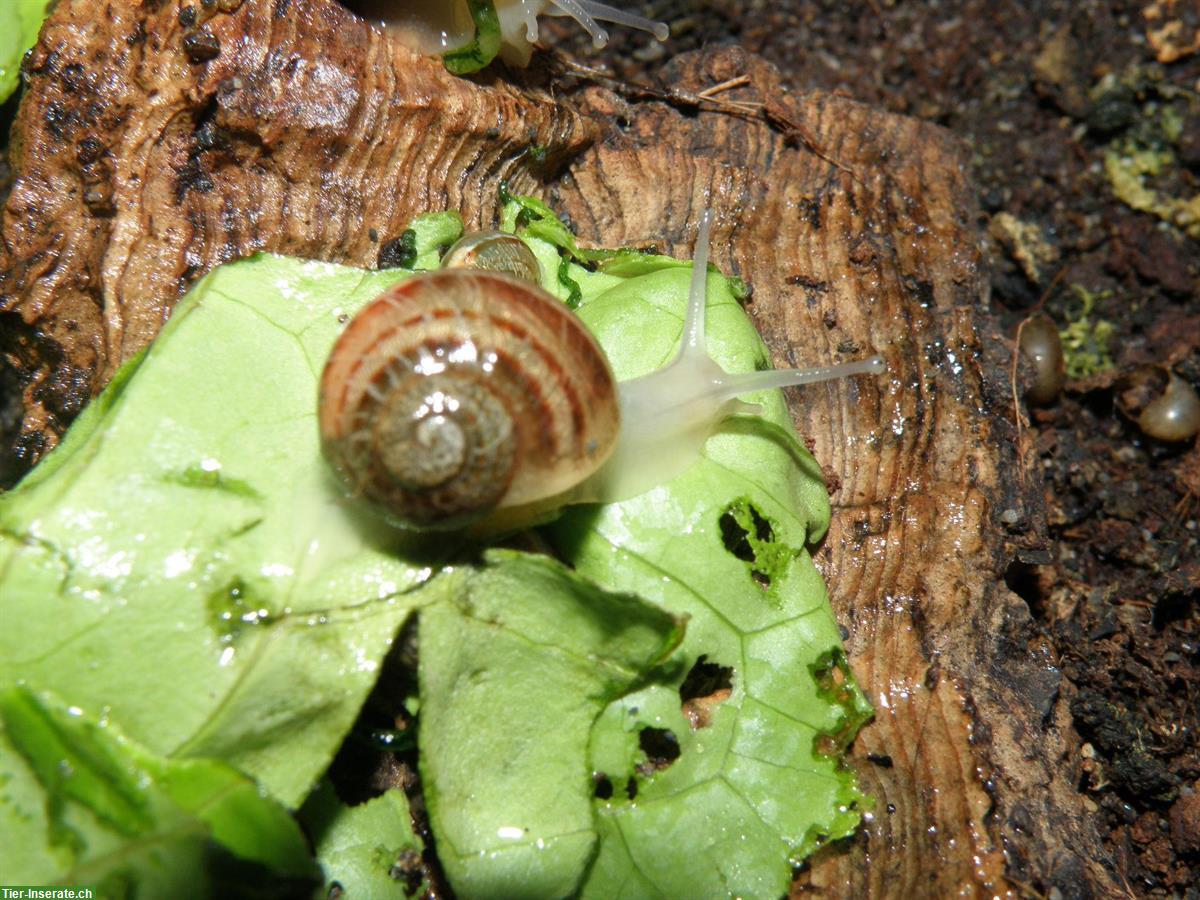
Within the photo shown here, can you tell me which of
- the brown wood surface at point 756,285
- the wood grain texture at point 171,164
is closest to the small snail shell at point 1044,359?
the brown wood surface at point 756,285

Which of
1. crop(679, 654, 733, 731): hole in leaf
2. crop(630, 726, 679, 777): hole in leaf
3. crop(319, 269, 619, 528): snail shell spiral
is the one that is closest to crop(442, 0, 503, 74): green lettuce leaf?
crop(319, 269, 619, 528): snail shell spiral

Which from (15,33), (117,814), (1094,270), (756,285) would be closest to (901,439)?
(756,285)

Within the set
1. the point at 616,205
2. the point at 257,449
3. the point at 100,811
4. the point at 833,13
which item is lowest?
the point at 100,811

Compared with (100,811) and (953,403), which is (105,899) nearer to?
(100,811)

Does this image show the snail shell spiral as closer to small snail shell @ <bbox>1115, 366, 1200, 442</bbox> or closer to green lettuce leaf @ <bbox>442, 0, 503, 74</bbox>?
green lettuce leaf @ <bbox>442, 0, 503, 74</bbox>

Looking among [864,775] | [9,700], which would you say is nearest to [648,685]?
[864,775]

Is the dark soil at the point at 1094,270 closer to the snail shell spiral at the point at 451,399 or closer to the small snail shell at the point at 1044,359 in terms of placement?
the small snail shell at the point at 1044,359

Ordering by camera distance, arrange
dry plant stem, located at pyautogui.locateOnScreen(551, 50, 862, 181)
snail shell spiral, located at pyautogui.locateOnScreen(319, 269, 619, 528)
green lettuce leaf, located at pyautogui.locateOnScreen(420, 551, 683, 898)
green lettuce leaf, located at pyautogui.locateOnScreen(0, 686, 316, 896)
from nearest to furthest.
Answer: green lettuce leaf, located at pyautogui.locateOnScreen(0, 686, 316, 896) → snail shell spiral, located at pyautogui.locateOnScreen(319, 269, 619, 528) → green lettuce leaf, located at pyautogui.locateOnScreen(420, 551, 683, 898) → dry plant stem, located at pyautogui.locateOnScreen(551, 50, 862, 181)
